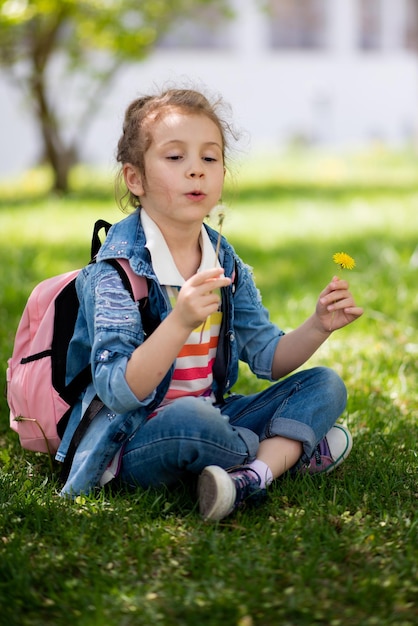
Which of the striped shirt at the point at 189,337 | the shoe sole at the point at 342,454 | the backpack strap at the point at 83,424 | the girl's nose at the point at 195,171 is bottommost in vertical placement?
the shoe sole at the point at 342,454

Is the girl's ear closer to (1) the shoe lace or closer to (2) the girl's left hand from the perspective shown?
(2) the girl's left hand

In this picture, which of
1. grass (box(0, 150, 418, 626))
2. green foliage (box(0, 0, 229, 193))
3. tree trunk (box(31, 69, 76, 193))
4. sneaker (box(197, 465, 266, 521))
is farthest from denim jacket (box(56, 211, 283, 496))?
tree trunk (box(31, 69, 76, 193))

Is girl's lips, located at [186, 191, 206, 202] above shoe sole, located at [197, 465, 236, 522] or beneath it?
above

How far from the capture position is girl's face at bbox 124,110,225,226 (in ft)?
7.59

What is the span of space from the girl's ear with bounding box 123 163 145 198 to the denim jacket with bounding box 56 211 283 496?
0.06m

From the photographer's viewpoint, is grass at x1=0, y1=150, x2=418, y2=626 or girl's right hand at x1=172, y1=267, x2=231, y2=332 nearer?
grass at x1=0, y1=150, x2=418, y2=626

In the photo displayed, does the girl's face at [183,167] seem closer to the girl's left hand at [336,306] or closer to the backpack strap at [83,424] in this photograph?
the girl's left hand at [336,306]

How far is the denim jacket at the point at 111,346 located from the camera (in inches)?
86.4

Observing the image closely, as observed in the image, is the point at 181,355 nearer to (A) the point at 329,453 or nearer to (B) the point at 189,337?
(B) the point at 189,337

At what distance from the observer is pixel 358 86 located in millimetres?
19312

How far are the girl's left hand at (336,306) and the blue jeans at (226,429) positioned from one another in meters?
0.14

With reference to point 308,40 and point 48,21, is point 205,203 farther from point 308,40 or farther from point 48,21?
point 308,40

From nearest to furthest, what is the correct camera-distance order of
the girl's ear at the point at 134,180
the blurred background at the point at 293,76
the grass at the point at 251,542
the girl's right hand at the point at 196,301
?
the grass at the point at 251,542 < the girl's right hand at the point at 196,301 < the girl's ear at the point at 134,180 < the blurred background at the point at 293,76

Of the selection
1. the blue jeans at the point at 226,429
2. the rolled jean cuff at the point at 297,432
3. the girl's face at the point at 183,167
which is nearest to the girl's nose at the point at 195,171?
the girl's face at the point at 183,167
